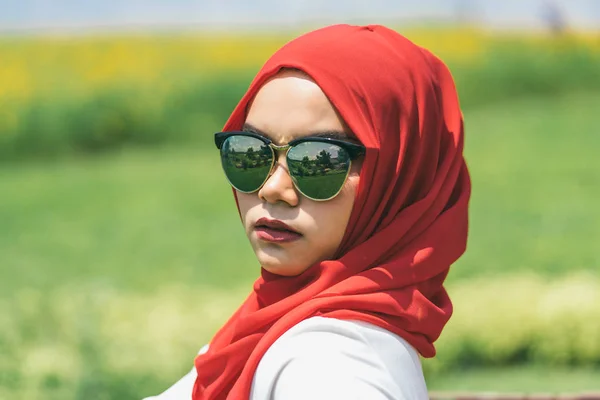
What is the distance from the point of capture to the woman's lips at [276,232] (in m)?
2.02

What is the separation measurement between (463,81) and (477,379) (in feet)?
14.6

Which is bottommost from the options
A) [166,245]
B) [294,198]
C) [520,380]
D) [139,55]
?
[520,380]

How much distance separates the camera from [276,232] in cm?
203

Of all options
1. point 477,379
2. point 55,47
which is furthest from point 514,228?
point 55,47

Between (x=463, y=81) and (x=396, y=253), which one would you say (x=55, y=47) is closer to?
(x=463, y=81)

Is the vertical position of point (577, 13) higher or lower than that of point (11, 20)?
lower

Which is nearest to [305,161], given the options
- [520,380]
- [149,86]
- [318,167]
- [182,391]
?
[318,167]

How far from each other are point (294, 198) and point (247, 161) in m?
0.12

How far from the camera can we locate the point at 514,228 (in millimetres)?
6605

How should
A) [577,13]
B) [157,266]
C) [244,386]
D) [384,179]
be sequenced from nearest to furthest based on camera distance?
[244,386]
[384,179]
[157,266]
[577,13]

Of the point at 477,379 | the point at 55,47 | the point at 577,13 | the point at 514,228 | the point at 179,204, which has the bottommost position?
the point at 477,379

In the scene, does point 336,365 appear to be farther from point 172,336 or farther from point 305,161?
point 172,336

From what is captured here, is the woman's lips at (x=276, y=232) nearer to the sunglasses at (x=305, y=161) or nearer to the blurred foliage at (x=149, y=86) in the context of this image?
the sunglasses at (x=305, y=161)

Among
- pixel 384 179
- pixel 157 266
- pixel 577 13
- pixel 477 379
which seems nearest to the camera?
pixel 384 179
